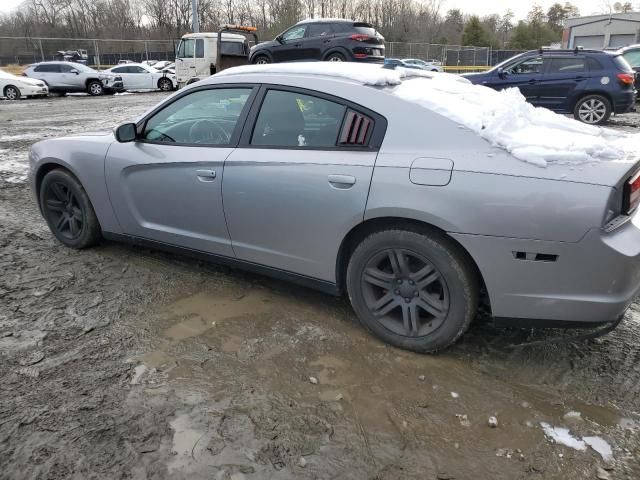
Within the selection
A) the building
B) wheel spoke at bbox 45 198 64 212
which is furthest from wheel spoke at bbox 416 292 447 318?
the building

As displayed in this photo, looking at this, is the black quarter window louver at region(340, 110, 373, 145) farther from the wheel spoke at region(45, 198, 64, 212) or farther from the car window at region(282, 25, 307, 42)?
the car window at region(282, 25, 307, 42)

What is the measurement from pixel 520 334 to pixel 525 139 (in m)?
1.22

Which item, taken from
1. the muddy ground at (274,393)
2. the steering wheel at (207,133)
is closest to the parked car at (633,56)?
the muddy ground at (274,393)

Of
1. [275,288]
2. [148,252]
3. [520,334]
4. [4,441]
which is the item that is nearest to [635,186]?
[520,334]

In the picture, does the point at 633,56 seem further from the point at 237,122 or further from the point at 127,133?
the point at 127,133

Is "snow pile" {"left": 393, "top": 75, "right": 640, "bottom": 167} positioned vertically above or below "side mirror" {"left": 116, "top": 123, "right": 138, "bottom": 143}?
above

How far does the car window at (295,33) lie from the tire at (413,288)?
14.0 m

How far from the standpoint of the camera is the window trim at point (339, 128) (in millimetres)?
2932

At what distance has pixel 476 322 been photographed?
11.0 ft

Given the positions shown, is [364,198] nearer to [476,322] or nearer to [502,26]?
[476,322]

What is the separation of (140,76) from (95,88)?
2.78m

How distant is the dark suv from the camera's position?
37.9ft

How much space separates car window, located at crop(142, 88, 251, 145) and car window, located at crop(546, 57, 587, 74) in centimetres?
1065

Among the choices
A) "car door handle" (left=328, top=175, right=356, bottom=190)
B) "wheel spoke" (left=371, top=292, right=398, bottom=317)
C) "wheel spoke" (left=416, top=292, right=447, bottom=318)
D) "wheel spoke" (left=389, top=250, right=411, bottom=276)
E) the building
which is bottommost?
"wheel spoke" (left=371, top=292, right=398, bottom=317)
